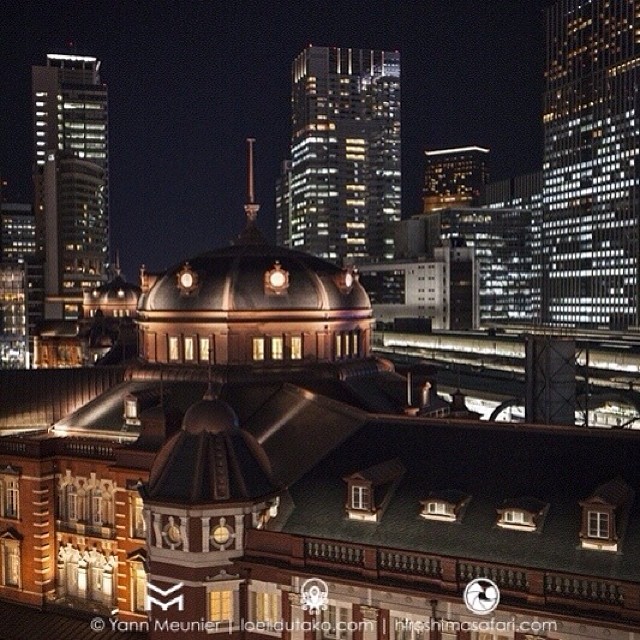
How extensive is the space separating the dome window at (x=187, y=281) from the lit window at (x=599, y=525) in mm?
30227

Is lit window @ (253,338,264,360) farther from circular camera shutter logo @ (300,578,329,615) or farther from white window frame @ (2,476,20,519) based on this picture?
circular camera shutter logo @ (300,578,329,615)

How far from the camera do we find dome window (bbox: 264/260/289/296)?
56.8 metres

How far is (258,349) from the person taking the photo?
57.1 metres

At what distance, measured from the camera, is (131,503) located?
5006 centimetres

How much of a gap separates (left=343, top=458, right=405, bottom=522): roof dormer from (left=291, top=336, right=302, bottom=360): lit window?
Result: 18142mm

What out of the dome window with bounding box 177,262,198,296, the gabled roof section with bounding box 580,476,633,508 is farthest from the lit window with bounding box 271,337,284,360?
the gabled roof section with bounding box 580,476,633,508

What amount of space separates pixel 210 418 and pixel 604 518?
16910 mm

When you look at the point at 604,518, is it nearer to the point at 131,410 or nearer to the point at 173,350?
the point at 131,410

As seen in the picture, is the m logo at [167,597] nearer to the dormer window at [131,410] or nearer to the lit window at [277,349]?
the dormer window at [131,410]

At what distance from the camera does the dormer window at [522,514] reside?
36.3 meters

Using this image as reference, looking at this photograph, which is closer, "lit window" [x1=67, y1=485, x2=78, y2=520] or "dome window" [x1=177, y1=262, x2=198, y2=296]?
"lit window" [x1=67, y1=485, x2=78, y2=520]

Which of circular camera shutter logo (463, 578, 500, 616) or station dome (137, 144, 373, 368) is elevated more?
station dome (137, 144, 373, 368)

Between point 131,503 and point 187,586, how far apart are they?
11637 mm

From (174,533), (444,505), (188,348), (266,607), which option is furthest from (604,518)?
(188,348)
